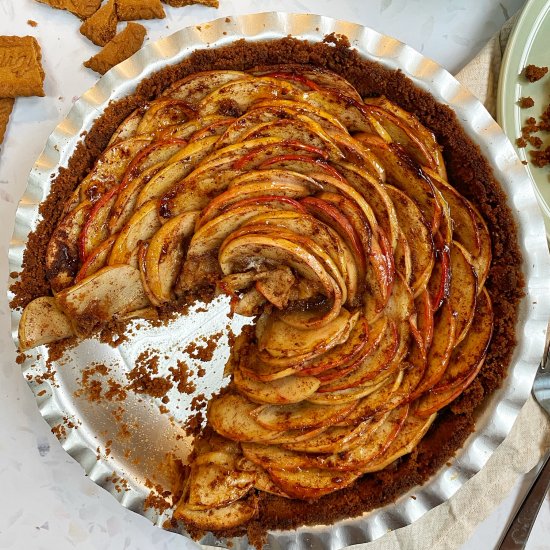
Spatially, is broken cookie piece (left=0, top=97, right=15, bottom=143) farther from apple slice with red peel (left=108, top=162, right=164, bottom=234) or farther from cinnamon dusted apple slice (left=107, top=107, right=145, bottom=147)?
apple slice with red peel (left=108, top=162, right=164, bottom=234)

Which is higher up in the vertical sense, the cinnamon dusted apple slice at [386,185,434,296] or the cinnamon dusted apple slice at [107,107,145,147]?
the cinnamon dusted apple slice at [386,185,434,296]

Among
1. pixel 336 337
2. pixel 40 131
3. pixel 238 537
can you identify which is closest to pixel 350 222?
pixel 336 337

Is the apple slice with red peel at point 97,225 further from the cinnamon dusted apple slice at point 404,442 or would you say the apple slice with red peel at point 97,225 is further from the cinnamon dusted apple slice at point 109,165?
the cinnamon dusted apple slice at point 404,442

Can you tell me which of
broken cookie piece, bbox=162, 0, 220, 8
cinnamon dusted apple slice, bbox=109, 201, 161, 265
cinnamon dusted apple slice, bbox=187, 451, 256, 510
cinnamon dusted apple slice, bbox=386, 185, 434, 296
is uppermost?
broken cookie piece, bbox=162, 0, 220, 8

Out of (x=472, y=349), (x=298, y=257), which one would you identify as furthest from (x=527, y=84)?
(x=298, y=257)

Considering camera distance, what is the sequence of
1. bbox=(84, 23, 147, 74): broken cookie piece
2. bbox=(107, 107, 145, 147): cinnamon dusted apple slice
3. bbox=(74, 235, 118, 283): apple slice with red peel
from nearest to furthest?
bbox=(74, 235, 118, 283): apple slice with red peel < bbox=(107, 107, 145, 147): cinnamon dusted apple slice < bbox=(84, 23, 147, 74): broken cookie piece

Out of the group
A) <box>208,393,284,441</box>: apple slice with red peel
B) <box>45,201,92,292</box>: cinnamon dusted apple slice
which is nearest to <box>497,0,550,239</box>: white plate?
<box>208,393,284,441</box>: apple slice with red peel

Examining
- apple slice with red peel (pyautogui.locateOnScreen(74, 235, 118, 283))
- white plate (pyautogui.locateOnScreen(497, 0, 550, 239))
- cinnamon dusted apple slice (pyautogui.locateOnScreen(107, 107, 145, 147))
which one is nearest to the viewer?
apple slice with red peel (pyautogui.locateOnScreen(74, 235, 118, 283))

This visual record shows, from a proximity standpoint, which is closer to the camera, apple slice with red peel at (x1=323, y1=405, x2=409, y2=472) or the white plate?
apple slice with red peel at (x1=323, y1=405, x2=409, y2=472)
